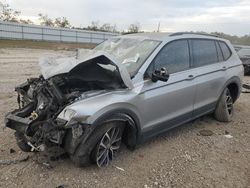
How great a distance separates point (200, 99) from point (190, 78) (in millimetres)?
577

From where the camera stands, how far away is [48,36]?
139ft

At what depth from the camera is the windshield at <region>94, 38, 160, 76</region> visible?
474cm

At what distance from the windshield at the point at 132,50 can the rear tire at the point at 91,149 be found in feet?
3.19

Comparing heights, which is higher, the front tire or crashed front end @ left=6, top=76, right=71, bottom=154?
crashed front end @ left=6, top=76, right=71, bottom=154

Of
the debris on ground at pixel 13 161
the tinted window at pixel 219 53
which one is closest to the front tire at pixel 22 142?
the debris on ground at pixel 13 161

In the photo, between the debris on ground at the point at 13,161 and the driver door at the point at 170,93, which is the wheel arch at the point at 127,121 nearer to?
the driver door at the point at 170,93

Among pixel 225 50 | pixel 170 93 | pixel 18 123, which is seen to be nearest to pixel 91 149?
pixel 18 123

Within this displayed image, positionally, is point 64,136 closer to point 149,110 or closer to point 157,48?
point 149,110

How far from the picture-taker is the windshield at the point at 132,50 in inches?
187

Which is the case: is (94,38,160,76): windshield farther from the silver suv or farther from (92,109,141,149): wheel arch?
(92,109,141,149): wheel arch

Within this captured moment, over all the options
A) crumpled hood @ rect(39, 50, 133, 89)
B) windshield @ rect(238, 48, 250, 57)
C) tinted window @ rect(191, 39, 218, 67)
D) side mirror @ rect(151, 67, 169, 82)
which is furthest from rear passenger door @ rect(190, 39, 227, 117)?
windshield @ rect(238, 48, 250, 57)

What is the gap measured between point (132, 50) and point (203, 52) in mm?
1635

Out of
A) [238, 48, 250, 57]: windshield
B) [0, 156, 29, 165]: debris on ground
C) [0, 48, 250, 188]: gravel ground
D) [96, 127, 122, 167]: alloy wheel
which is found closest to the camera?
[0, 48, 250, 188]: gravel ground

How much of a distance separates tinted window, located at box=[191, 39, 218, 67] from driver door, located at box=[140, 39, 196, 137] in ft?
0.82
